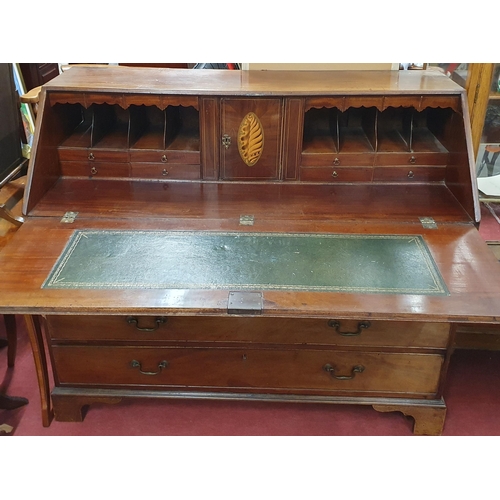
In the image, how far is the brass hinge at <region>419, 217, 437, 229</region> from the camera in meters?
1.94

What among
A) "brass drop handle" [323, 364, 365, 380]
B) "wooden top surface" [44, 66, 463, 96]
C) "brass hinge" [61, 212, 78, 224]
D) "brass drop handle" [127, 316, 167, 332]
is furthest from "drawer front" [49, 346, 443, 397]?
"wooden top surface" [44, 66, 463, 96]

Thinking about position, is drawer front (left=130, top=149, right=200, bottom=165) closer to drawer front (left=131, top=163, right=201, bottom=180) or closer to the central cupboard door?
drawer front (left=131, top=163, right=201, bottom=180)

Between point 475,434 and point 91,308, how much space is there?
158 centimetres

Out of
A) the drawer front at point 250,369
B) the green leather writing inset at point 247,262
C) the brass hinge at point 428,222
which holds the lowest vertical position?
the drawer front at point 250,369

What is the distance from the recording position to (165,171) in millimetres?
2201

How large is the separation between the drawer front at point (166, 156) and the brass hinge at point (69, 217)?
14.2 inches

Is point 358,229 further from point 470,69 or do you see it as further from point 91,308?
point 470,69

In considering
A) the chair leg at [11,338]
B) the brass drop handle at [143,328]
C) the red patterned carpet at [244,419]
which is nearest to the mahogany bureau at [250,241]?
the brass drop handle at [143,328]

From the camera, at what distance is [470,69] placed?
9.78ft

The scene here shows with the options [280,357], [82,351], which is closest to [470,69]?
[280,357]

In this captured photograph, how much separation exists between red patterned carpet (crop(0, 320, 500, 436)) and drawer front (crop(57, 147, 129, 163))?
1.02 meters

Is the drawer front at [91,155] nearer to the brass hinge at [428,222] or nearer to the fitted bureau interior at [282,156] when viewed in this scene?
the fitted bureau interior at [282,156]

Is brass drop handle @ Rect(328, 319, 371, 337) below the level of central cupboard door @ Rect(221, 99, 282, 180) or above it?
below

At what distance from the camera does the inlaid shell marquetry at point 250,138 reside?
2.09m
